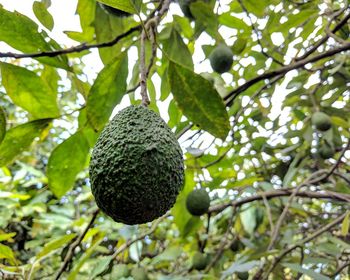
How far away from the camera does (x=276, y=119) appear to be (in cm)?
226

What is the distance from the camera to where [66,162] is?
121 centimetres

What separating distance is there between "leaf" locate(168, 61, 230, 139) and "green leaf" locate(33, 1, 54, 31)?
497 mm

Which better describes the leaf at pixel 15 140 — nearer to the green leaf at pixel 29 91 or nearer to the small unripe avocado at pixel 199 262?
the green leaf at pixel 29 91

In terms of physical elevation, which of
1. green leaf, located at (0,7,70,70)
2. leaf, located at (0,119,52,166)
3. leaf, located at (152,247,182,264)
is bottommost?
leaf, located at (152,247,182,264)

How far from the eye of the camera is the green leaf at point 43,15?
4.15 ft

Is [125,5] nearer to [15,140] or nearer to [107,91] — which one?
[107,91]

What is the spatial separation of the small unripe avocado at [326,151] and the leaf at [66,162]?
123cm

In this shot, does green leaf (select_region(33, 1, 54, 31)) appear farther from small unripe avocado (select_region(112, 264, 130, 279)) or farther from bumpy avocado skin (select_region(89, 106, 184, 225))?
small unripe avocado (select_region(112, 264, 130, 279))

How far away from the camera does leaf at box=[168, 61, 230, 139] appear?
0.92 metres

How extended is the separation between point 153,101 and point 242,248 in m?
1.18

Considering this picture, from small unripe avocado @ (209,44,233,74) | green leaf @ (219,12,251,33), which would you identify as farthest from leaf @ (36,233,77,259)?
green leaf @ (219,12,251,33)

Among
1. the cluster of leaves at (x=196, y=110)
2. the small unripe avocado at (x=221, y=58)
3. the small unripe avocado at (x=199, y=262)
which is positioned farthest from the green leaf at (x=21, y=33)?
the small unripe avocado at (x=199, y=262)

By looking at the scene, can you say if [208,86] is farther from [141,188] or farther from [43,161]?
[43,161]

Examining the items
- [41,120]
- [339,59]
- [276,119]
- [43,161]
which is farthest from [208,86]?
[43,161]
